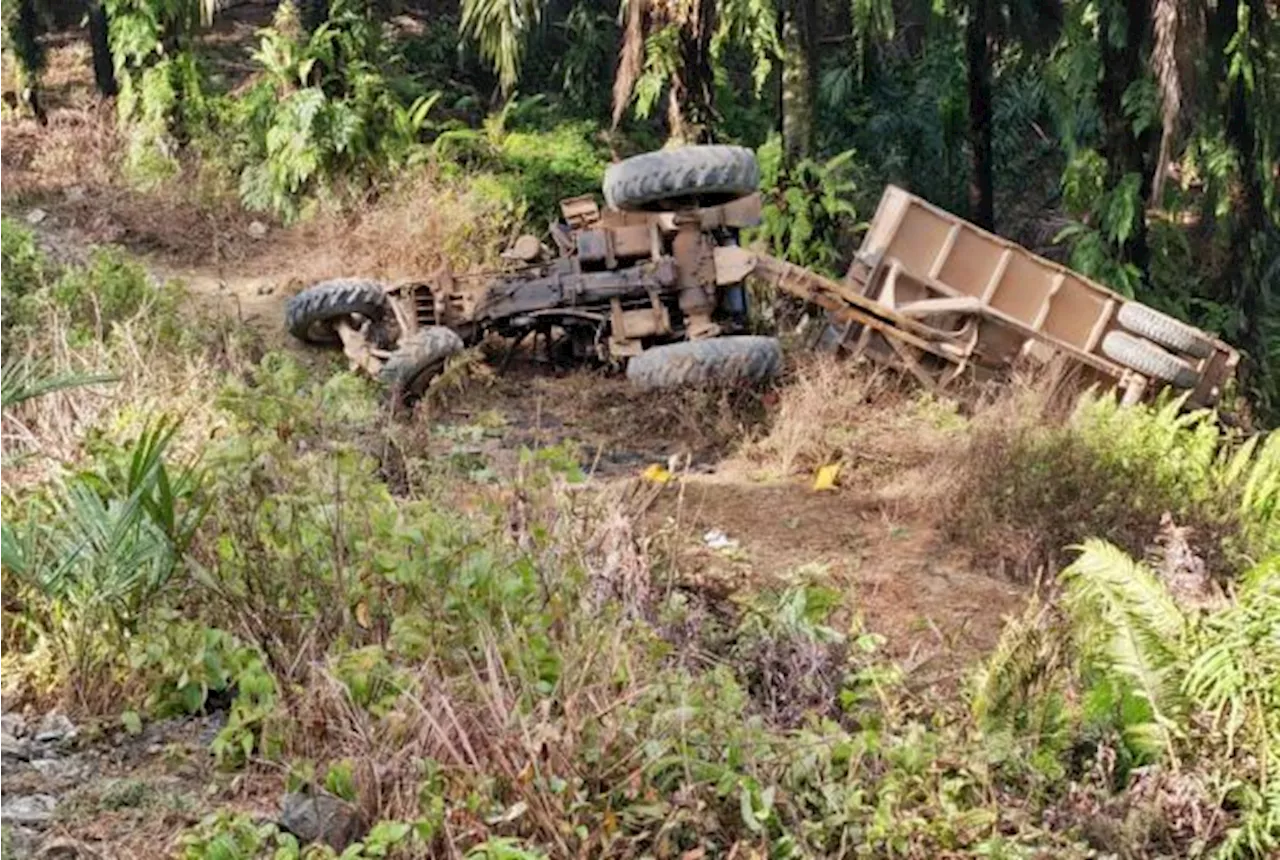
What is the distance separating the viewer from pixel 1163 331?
9.91 meters

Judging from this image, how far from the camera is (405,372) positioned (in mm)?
9633

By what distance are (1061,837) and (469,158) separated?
12423 mm

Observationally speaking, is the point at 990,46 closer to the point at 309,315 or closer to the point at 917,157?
the point at 917,157

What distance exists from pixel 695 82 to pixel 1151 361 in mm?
5397

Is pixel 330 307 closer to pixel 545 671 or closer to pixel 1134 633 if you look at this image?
pixel 545 671

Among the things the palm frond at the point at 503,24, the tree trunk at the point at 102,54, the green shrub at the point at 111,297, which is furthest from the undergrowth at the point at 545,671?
the tree trunk at the point at 102,54

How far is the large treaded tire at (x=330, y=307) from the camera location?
35.0ft

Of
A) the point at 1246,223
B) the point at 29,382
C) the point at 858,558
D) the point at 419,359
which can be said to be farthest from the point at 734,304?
the point at 1246,223

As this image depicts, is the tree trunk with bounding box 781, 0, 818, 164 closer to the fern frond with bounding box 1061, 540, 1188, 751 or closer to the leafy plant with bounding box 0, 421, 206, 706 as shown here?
the fern frond with bounding box 1061, 540, 1188, 751

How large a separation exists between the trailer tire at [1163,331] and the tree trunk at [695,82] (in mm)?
4936

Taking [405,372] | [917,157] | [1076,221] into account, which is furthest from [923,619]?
[917,157]

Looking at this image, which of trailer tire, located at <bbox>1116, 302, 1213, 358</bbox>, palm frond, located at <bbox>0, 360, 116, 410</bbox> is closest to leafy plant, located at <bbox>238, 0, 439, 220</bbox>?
trailer tire, located at <bbox>1116, 302, 1213, 358</bbox>

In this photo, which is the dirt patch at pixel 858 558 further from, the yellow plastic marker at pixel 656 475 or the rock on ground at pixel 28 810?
the rock on ground at pixel 28 810

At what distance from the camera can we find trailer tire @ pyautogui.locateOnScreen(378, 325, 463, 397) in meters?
9.65
